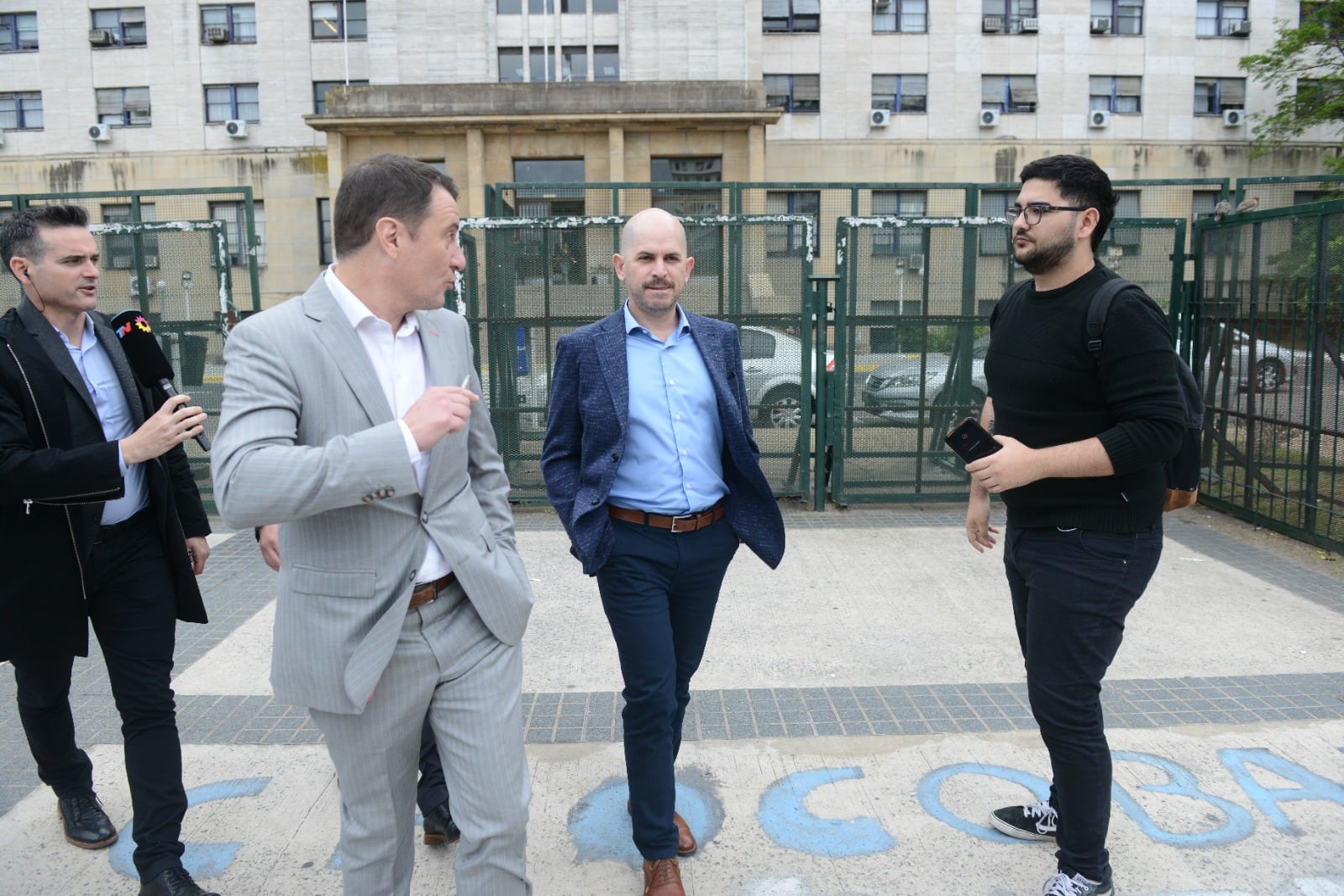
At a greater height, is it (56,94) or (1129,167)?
(56,94)

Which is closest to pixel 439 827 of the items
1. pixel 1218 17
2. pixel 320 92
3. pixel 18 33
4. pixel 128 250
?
pixel 128 250

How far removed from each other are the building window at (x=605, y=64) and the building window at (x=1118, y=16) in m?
17.3

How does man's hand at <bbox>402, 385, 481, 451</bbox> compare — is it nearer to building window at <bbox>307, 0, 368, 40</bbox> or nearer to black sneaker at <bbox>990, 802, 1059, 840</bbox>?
black sneaker at <bbox>990, 802, 1059, 840</bbox>

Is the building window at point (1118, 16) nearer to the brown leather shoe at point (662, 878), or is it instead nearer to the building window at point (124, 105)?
the building window at point (124, 105)

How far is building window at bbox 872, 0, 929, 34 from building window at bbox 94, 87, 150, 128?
2662 centimetres

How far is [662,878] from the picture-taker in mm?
2883

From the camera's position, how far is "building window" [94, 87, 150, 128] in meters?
35.2

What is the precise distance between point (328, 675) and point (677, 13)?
33.3 meters

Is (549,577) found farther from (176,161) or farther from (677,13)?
(176,161)

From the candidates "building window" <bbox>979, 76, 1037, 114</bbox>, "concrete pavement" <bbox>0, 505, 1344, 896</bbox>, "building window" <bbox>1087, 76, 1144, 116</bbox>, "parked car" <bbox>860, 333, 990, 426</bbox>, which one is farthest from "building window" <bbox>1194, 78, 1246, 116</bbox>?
"concrete pavement" <bbox>0, 505, 1344, 896</bbox>

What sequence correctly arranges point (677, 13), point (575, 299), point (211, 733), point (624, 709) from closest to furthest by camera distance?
point (624, 709), point (211, 733), point (575, 299), point (677, 13)

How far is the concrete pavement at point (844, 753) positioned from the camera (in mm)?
3092

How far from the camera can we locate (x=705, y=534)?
308cm

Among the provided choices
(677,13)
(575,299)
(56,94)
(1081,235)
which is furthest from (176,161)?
(1081,235)
